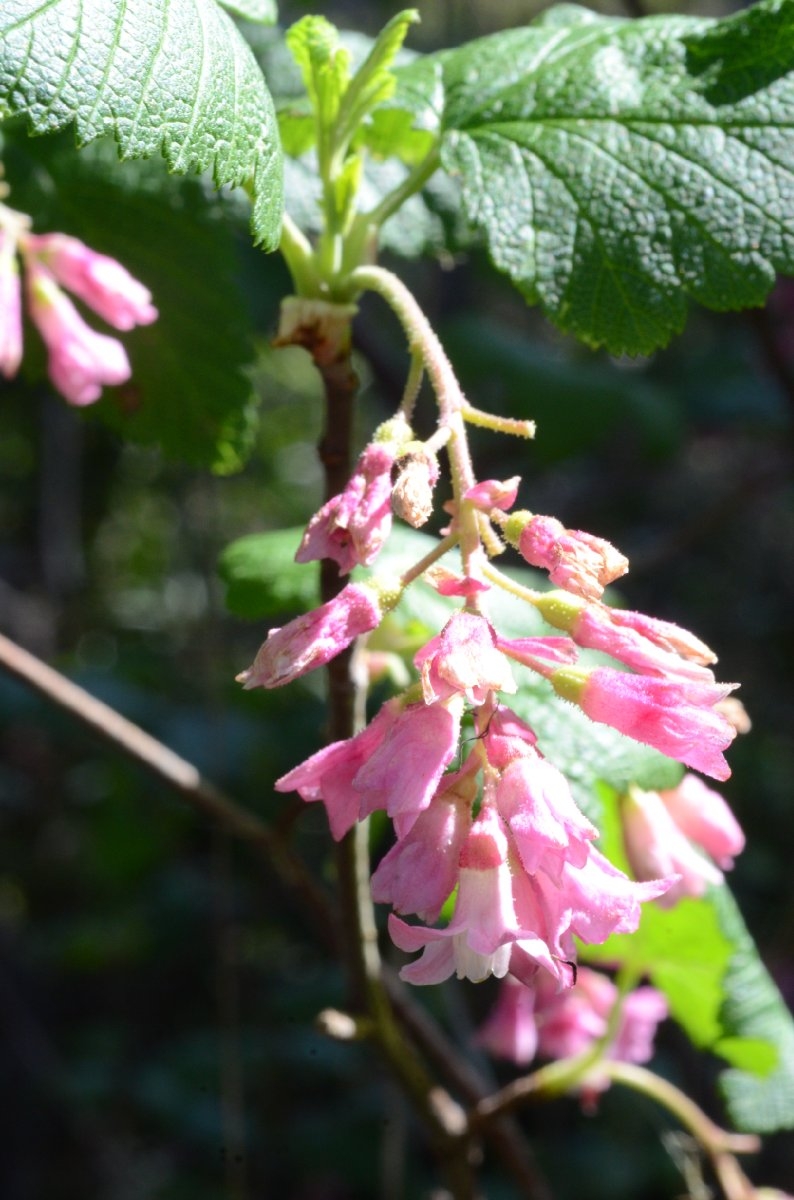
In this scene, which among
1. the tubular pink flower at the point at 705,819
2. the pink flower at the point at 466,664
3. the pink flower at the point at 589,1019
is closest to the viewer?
the pink flower at the point at 466,664

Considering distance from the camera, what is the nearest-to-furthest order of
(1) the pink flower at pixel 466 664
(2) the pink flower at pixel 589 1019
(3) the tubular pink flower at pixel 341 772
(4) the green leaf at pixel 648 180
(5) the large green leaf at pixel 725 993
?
1. (1) the pink flower at pixel 466 664
2. (3) the tubular pink flower at pixel 341 772
3. (4) the green leaf at pixel 648 180
4. (5) the large green leaf at pixel 725 993
5. (2) the pink flower at pixel 589 1019

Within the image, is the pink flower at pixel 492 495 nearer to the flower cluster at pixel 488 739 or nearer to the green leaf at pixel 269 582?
the flower cluster at pixel 488 739

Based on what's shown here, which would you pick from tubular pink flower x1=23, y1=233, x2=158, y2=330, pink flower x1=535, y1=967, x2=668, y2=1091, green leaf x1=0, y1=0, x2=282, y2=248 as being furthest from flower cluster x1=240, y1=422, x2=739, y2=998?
pink flower x1=535, y1=967, x2=668, y2=1091

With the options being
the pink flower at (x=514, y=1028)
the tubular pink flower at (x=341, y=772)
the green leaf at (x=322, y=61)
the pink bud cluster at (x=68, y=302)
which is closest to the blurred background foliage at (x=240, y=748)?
the pink bud cluster at (x=68, y=302)

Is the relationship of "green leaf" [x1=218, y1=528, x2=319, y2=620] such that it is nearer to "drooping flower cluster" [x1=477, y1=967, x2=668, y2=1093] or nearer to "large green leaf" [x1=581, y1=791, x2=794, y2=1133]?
"large green leaf" [x1=581, y1=791, x2=794, y2=1133]

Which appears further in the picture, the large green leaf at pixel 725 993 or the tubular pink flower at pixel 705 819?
the large green leaf at pixel 725 993

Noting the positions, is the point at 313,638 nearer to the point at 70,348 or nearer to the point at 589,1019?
the point at 70,348

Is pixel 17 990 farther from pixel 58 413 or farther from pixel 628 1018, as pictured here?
pixel 628 1018
